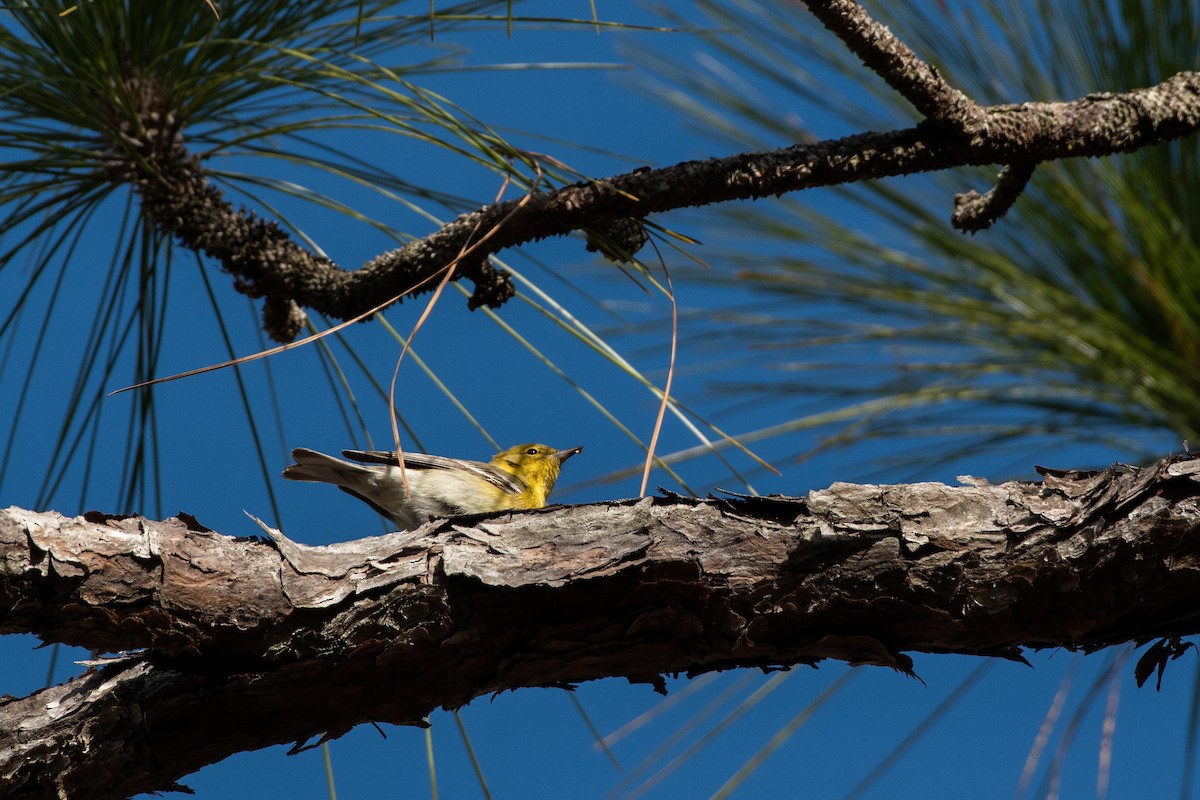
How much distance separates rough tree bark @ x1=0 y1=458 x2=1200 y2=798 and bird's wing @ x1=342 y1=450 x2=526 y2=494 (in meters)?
0.57

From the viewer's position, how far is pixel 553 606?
60.5 inches

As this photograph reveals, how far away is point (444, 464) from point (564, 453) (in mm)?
777

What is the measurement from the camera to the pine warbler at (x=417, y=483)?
2.41m

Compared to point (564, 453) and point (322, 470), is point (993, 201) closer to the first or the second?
point (322, 470)

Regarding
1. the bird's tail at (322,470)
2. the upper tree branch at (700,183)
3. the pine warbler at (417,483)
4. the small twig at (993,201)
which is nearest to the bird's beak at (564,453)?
the pine warbler at (417,483)

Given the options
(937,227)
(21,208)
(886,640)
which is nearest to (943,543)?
(886,640)

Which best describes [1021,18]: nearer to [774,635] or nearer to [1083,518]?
[1083,518]

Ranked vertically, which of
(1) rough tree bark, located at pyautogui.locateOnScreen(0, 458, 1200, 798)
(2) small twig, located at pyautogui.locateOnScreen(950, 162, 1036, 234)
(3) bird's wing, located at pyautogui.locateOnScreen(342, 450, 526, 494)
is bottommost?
(1) rough tree bark, located at pyautogui.locateOnScreen(0, 458, 1200, 798)

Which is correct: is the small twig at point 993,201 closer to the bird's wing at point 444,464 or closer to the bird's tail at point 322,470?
the bird's wing at point 444,464

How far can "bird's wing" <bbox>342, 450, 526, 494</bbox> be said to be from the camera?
2.16m

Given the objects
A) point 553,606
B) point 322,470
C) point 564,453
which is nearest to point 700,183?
point 553,606

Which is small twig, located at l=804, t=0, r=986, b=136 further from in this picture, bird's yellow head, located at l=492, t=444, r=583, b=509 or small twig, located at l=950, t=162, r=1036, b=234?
bird's yellow head, located at l=492, t=444, r=583, b=509

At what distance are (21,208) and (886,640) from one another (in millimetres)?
1807

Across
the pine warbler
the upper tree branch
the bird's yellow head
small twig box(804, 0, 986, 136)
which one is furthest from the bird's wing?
small twig box(804, 0, 986, 136)
